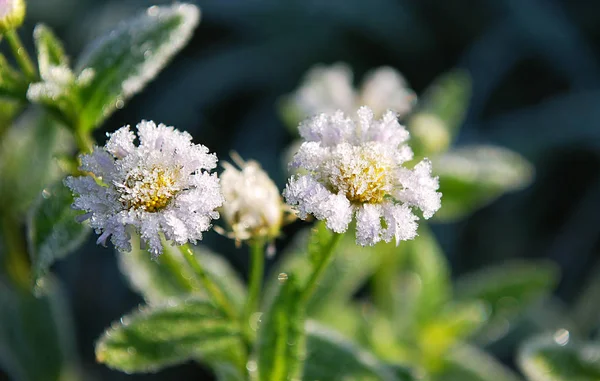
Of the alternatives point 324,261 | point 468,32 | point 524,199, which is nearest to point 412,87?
point 468,32

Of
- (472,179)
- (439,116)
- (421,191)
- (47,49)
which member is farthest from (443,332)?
(47,49)

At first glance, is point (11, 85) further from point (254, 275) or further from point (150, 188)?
point (254, 275)

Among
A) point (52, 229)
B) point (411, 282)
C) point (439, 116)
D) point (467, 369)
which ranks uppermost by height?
point (439, 116)

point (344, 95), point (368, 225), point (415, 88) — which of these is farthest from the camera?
point (415, 88)

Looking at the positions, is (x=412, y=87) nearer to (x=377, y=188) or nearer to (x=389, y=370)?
(x=389, y=370)

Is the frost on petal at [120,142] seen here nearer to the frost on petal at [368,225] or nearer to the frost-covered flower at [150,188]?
the frost-covered flower at [150,188]
